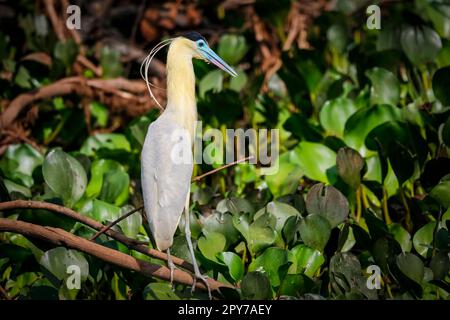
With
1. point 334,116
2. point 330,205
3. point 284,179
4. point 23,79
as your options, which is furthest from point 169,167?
point 23,79

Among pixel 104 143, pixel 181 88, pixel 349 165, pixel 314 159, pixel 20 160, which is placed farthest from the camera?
pixel 104 143

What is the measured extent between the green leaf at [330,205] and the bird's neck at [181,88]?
60cm

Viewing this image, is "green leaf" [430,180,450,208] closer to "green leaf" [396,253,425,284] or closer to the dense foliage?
the dense foliage

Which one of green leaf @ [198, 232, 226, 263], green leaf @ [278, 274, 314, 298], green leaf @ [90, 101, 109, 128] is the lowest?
green leaf @ [278, 274, 314, 298]

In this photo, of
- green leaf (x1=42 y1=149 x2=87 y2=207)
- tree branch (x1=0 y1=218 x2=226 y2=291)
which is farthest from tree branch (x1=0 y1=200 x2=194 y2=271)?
green leaf (x1=42 y1=149 x2=87 y2=207)

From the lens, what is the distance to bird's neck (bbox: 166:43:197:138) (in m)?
3.18

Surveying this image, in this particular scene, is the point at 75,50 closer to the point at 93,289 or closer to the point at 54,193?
the point at 54,193

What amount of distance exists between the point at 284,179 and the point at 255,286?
3.56ft

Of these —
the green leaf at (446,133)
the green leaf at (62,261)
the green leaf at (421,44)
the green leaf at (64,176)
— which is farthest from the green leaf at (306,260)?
the green leaf at (421,44)

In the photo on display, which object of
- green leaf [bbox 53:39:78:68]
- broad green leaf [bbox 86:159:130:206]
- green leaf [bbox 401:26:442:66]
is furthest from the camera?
green leaf [bbox 53:39:78:68]

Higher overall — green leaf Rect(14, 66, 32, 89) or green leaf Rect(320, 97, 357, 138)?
green leaf Rect(14, 66, 32, 89)

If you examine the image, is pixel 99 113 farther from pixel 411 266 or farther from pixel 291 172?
pixel 411 266

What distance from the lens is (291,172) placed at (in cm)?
410

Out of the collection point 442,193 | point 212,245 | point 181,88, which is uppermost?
point 181,88
